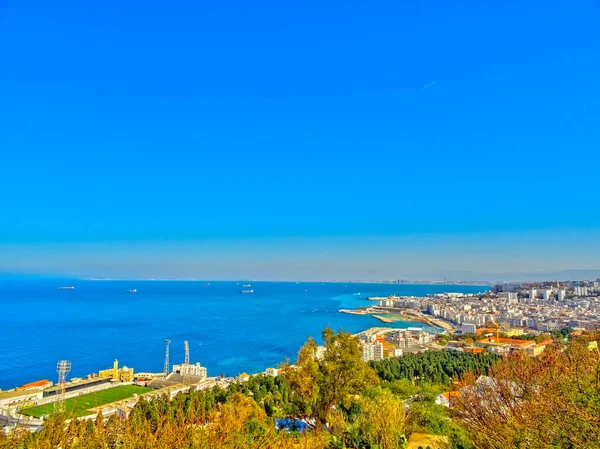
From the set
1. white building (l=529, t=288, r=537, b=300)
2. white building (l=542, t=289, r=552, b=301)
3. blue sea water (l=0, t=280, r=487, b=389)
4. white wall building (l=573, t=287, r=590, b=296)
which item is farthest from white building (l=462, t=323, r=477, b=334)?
white wall building (l=573, t=287, r=590, b=296)

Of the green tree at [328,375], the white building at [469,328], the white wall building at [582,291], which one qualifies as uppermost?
the green tree at [328,375]

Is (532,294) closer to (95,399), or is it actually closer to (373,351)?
(373,351)

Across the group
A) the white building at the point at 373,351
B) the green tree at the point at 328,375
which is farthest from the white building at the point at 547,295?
the green tree at the point at 328,375

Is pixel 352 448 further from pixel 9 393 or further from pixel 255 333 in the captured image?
pixel 255 333

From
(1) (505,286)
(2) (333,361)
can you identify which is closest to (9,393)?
(2) (333,361)

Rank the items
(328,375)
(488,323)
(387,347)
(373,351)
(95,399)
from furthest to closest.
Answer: (488,323), (387,347), (373,351), (95,399), (328,375)

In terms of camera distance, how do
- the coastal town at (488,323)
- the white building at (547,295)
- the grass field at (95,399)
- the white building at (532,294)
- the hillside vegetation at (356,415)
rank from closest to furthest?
the hillside vegetation at (356,415)
the grass field at (95,399)
the coastal town at (488,323)
the white building at (547,295)
the white building at (532,294)

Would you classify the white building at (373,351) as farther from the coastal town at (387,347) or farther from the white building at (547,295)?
the white building at (547,295)

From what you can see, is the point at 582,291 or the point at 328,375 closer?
the point at 328,375

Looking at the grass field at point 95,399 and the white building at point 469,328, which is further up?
the grass field at point 95,399

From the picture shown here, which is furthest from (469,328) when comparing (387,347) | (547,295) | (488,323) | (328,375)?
(547,295)

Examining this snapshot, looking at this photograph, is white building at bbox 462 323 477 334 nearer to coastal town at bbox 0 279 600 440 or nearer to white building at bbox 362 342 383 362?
coastal town at bbox 0 279 600 440
